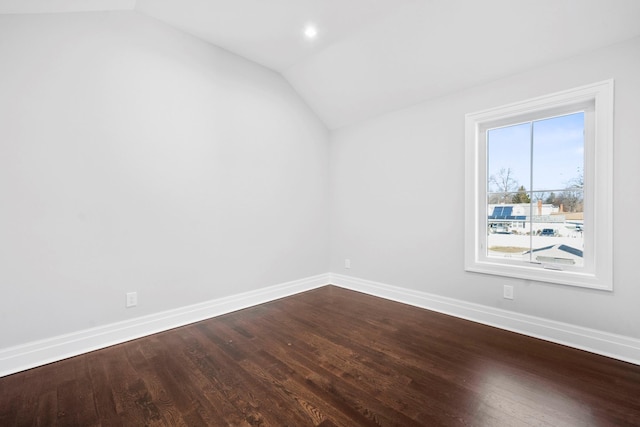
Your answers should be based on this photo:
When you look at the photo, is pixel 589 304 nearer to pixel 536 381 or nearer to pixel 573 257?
pixel 573 257

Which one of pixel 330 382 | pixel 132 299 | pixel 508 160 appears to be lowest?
pixel 330 382

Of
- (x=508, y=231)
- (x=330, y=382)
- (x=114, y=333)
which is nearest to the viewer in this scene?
(x=330, y=382)

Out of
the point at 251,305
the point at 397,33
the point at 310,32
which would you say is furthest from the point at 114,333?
the point at 397,33

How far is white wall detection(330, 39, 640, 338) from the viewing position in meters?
2.05

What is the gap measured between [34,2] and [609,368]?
4682mm

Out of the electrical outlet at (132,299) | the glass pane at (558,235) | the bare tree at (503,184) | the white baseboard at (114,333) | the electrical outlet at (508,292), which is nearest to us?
the white baseboard at (114,333)

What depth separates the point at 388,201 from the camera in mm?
3516

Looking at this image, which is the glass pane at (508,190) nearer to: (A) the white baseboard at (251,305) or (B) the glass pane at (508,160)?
(B) the glass pane at (508,160)

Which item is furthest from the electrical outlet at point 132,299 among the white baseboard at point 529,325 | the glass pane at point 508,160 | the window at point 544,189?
the glass pane at point 508,160

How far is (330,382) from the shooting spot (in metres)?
1.81

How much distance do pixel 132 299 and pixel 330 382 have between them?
6.20ft

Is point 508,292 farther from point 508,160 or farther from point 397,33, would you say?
point 397,33

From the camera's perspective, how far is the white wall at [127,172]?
2021 mm

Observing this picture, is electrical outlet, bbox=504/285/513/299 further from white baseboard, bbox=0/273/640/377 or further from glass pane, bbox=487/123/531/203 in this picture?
glass pane, bbox=487/123/531/203
